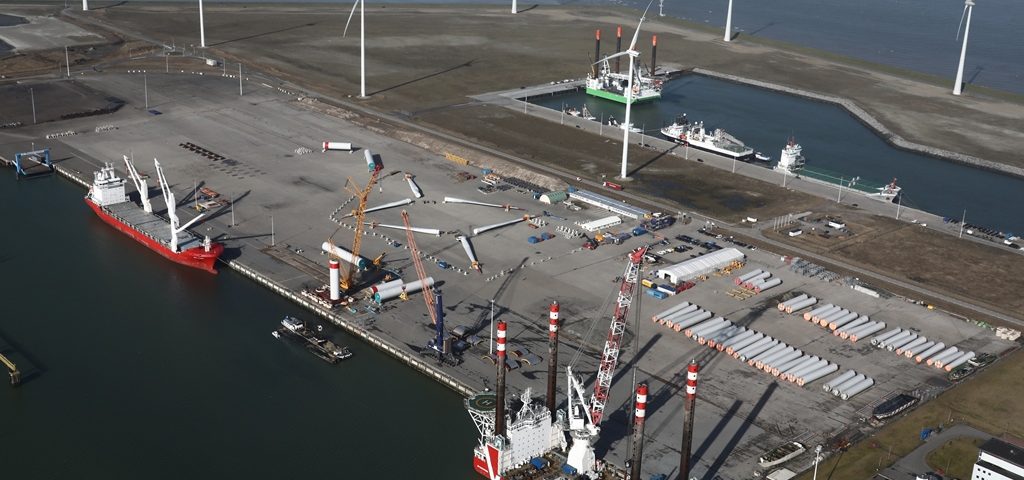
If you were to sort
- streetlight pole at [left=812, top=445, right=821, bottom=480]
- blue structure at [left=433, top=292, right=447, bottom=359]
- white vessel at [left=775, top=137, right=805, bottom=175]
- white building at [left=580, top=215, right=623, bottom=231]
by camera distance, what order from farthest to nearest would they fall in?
white vessel at [left=775, top=137, right=805, bottom=175] → white building at [left=580, top=215, right=623, bottom=231] → blue structure at [left=433, top=292, right=447, bottom=359] → streetlight pole at [left=812, top=445, right=821, bottom=480]

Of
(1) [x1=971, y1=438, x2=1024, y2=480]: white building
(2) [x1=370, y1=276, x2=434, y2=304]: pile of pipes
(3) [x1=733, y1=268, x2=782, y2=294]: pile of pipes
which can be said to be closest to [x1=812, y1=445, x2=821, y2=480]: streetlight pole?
(1) [x1=971, y1=438, x2=1024, y2=480]: white building

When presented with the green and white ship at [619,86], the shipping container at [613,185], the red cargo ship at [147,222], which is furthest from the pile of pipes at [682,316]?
the green and white ship at [619,86]

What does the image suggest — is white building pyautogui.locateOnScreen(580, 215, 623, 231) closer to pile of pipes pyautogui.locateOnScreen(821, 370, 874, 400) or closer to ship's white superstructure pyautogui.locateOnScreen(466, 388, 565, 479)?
pile of pipes pyautogui.locateOnScreen(821, 370, 874, 400)

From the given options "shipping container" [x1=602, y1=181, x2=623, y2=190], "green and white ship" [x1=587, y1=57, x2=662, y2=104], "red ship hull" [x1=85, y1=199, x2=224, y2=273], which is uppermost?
"green and white ship" [x1=587, y1=57, x2=662, y2=104]

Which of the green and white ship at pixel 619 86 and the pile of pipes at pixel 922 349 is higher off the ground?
the green and white ship at pixel 619 86

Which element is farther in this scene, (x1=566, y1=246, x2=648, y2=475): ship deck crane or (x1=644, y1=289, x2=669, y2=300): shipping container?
(x1=644, y1=289, x2=669, y2=300): shipping container

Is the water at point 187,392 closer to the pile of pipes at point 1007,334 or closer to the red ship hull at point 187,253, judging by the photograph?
the red ship hull at point 187,253

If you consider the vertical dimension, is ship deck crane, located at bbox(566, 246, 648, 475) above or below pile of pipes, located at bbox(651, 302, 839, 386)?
above

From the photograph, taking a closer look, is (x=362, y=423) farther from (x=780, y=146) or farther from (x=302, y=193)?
(x=780, y=146)
